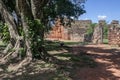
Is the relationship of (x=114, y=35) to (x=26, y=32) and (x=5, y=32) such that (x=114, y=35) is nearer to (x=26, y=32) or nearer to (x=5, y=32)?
(x=5, y=32)

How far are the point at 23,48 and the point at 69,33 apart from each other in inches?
926

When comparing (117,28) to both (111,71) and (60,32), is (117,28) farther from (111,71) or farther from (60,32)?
(60,32)

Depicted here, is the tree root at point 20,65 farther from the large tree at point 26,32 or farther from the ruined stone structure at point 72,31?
the ruined stone structure at point 72,31

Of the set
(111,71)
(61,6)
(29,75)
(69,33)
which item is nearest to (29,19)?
(29,75)

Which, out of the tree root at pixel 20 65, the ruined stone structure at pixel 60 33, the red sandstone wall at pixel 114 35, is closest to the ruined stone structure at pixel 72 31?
the ruined stone structure at pixel 60 33

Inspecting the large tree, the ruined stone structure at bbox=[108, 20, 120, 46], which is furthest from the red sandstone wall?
the large tree

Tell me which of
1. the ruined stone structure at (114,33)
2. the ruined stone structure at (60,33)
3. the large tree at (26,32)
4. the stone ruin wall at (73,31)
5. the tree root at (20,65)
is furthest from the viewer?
the ruined stone structure at (60,33)

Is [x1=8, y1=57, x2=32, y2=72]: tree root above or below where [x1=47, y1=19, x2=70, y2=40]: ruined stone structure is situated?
below

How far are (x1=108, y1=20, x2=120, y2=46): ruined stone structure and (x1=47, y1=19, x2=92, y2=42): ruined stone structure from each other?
10.3 m

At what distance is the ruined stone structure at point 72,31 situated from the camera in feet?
113

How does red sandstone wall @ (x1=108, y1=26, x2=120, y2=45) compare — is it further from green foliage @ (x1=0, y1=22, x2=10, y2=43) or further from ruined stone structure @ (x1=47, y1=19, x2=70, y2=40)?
ruined stone structure @ (x1=47, y1=19, x2=70, y2=40)

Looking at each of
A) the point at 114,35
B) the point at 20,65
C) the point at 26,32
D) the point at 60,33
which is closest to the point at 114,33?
the point at 114,35

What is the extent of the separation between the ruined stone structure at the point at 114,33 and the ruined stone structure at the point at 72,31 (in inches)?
407

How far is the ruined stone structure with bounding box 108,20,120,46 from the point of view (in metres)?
22.3
